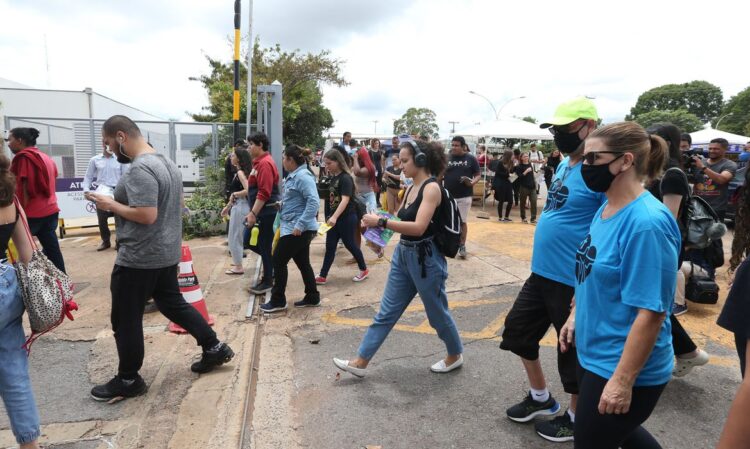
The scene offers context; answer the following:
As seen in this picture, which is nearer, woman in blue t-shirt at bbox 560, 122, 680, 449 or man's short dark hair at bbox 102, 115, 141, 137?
woman in blue t-shirt at bbox 560, 122, 680, 449

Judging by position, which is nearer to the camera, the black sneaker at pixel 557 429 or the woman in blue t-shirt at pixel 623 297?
the woman in blue t-shirt at pixel 623 297

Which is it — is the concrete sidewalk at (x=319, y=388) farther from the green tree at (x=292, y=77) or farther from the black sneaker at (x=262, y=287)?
the green tree at (x=292, y=77)

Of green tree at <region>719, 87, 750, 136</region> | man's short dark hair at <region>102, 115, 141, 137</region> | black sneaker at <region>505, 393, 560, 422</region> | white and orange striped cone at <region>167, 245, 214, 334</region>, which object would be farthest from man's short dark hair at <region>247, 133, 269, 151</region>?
green tree at <region>719, 87, 750, 136</region>

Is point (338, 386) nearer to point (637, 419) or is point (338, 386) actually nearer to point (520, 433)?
point (520, 433)

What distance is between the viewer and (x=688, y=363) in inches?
131

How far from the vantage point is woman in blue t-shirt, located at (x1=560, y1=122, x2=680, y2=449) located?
1623mm

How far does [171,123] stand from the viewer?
1052cm

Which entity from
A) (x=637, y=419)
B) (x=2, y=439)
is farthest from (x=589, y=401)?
(x=2, y=439)

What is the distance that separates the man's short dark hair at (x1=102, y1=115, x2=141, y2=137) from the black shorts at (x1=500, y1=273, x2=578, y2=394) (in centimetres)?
277

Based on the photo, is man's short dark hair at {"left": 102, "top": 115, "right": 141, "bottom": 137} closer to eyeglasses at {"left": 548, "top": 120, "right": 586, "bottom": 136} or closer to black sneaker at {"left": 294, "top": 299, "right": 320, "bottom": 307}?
black sneaker at {"left": 294, "top": 299, "right": 320, "bottom": 307}

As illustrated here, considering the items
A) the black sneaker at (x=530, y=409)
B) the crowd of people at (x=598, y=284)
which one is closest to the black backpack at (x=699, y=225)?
the crowd of people at (x=598, y=284)

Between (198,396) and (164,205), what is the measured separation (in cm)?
136

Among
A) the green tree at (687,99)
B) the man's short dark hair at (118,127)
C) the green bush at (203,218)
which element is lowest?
the green bush at (203,218)

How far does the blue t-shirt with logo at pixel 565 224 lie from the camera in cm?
252
